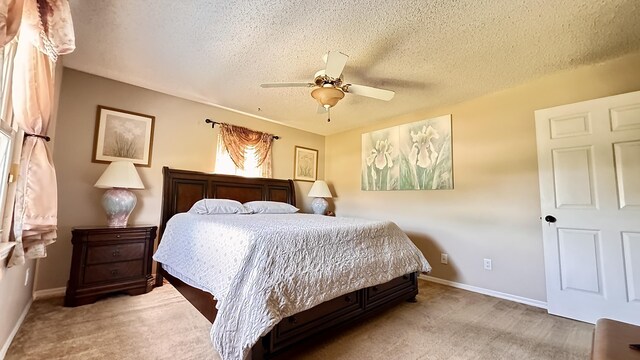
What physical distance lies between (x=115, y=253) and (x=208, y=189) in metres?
1.31

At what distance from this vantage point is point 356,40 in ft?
7.45

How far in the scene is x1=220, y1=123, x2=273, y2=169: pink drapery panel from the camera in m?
4.02

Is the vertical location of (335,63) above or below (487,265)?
above

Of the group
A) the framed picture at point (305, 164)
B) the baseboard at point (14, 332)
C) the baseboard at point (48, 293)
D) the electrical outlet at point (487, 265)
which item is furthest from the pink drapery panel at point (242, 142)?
the electrical outlet at point (487, 265)

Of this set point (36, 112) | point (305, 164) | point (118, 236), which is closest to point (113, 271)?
point (118, 236)

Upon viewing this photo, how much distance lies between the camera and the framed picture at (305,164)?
16.3ft

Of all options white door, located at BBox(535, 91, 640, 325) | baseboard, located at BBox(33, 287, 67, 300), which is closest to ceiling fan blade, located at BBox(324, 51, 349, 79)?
white door, located at BBox(535, 91, 640, 325)

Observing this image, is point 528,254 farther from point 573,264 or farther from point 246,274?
point 246,274

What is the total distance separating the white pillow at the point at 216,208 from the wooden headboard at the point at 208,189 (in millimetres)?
288

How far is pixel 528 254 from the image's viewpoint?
2881mm

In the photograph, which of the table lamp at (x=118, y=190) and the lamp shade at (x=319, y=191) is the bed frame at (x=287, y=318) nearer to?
the lamp shade at (x=319, y=191)

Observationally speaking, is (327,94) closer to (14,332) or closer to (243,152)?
(243,152)

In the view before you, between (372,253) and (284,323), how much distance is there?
0.97 meters

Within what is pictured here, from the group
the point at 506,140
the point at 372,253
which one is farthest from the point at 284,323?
the point at 506,140
